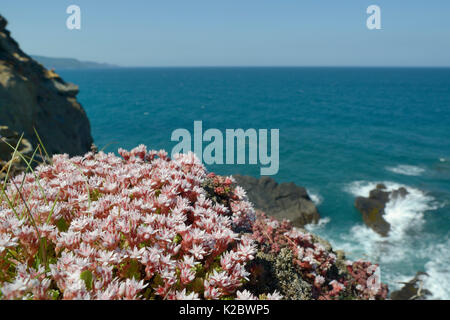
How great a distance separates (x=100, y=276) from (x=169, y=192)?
4.53ft

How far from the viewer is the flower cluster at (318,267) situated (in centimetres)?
530

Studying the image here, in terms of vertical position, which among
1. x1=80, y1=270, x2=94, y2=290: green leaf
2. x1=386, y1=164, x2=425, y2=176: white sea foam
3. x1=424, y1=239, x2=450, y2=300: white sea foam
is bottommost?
x1=424, y1=239, x2=450, y2=300: white sea foam

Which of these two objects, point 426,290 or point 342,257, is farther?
point 426,290

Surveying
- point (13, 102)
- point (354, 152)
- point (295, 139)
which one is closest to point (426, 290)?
point (13, 102)

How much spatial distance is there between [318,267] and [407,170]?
55.3 metres

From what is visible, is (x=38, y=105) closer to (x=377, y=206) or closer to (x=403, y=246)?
(x=403, y=246)

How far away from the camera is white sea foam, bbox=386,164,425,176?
50.2m

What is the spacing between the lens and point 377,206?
37.8 metres

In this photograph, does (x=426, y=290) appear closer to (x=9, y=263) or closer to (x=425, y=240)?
(x=425, y=240)

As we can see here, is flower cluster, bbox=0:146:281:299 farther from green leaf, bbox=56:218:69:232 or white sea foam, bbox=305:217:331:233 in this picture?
white sea foam, bbox=305:217:331:233

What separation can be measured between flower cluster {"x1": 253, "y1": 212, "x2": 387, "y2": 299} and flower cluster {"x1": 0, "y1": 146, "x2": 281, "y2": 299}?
1.66 metres

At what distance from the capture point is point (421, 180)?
154ft

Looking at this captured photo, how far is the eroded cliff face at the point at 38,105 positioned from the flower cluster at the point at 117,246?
14.9 meters

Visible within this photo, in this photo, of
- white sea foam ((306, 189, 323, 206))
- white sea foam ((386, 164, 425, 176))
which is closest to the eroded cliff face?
white sea foam ((306, 189, 323, 206))
